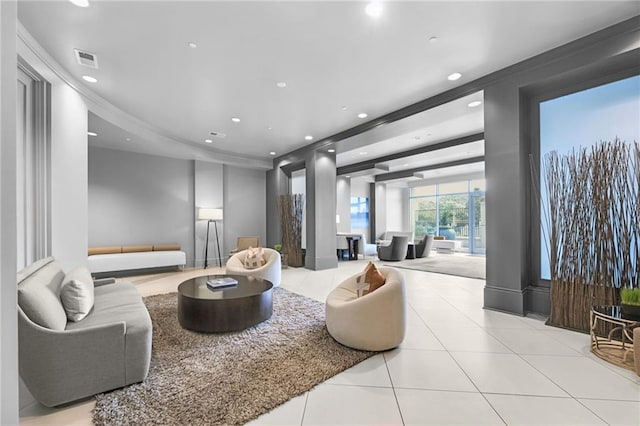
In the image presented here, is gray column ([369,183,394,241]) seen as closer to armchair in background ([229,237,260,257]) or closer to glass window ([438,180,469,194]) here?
glass window ([438,180,469,194])

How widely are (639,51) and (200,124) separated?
611 cm

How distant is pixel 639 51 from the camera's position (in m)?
2.72

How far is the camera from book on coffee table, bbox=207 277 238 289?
352 centimetres

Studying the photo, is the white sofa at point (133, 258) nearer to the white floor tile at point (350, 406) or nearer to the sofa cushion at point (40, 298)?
the sofa cushion at point (40, 298)

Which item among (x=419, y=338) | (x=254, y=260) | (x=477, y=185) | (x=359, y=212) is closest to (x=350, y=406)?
(x=419, y=338)

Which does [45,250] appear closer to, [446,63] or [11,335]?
[11,335]

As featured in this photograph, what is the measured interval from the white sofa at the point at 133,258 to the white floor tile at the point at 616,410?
23.2ft

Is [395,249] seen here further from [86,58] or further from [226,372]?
[86,58]

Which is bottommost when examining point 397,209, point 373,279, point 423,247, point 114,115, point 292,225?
point 423,247

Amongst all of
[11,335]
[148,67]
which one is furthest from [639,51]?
[148,67]

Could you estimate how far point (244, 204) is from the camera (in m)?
8.55

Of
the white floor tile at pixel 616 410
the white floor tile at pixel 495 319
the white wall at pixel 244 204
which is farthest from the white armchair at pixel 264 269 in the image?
the white floor tile at pixel 616 410

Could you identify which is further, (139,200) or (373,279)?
(139,200)

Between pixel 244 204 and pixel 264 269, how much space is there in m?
4.18
